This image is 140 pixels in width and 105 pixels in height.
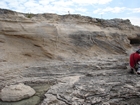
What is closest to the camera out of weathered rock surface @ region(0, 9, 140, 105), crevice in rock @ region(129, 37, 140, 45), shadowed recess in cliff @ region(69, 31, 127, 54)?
weathered rock surface @ region(0, 9, 140, 105)

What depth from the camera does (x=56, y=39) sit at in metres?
6.61

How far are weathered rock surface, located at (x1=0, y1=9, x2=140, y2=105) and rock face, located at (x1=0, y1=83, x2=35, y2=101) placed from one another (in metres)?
0.43

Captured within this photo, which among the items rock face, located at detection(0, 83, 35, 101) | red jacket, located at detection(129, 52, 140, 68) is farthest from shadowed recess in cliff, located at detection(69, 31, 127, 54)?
rock face, located at detection(0, 83, 35, 101)

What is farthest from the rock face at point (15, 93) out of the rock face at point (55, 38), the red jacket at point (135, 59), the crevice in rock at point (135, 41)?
the crevice in rock at point (135, 41)

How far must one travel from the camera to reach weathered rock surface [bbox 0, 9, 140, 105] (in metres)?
4.95

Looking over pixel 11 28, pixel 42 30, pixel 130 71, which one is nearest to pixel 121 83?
pixel 130 71

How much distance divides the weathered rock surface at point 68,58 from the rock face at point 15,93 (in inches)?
16.9

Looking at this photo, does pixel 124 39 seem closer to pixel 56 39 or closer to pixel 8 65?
pixel 56 39

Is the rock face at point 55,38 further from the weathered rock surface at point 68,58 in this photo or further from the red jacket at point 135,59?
the red jacket at point 135,59

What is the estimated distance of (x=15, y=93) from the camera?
16.5ft

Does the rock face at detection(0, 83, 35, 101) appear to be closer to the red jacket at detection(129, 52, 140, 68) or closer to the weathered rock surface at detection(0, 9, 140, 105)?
the weathered rock surface at detection(0, 9, 140, 105)

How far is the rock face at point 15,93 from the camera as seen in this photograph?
16.3ft

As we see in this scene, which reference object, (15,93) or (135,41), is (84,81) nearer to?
(15,93)

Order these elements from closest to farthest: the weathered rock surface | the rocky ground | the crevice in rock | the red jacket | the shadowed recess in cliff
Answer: the rocky ground → the weathered rock surface → the red jacket → the shadowed recess in cliff → the crevice in rock
